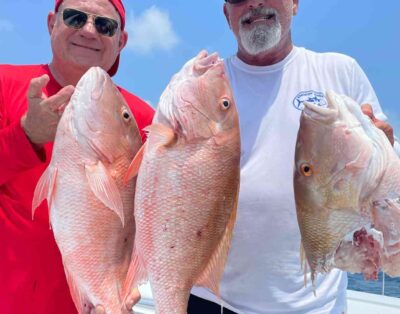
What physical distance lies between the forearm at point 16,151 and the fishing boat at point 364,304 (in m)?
3.51

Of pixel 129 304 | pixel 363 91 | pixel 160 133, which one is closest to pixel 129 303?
pixel 129 304

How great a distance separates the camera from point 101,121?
93.4 inches

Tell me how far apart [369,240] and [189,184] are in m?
0.83

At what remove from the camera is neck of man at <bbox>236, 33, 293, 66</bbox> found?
10.4 feet

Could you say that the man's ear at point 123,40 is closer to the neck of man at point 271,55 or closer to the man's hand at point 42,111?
the neck of man at point 271,55

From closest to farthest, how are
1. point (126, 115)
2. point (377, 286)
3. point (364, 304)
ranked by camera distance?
point (126, 115) → point (364, 304) → point (377, 286)

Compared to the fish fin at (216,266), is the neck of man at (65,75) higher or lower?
higher

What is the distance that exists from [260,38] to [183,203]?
139cm

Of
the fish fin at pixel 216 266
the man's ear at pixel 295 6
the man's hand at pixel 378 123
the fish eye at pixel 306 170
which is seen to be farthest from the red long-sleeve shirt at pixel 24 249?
the man's ear at pixel 295 6

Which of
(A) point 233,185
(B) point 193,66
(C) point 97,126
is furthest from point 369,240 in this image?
(C) point 97,126

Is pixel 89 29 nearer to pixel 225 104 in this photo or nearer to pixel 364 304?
pixel 225 104

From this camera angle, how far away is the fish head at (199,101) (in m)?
2.23

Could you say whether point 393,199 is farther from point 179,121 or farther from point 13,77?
point 13,77

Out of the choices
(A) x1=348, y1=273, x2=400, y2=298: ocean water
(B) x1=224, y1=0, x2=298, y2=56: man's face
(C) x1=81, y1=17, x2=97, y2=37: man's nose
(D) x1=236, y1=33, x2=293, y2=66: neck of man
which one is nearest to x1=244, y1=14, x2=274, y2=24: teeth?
(B) x1=224, y1=0, x2=298, y2=56: man's face
